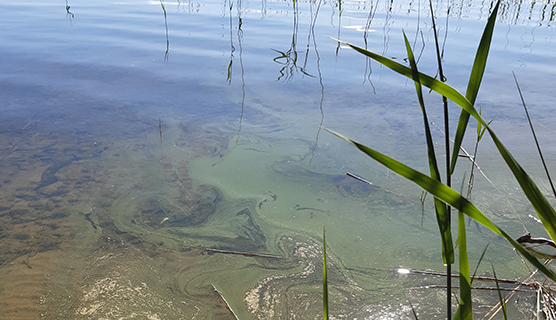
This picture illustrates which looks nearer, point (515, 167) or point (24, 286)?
point (515, 167)

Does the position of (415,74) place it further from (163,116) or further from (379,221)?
(163,116)

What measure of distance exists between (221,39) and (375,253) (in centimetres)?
342

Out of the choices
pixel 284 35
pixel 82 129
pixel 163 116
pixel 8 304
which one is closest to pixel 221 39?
pixel 284 35

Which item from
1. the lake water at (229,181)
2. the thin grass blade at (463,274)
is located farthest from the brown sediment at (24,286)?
the thin grass blade at (463,274)

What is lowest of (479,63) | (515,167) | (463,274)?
(463,274)

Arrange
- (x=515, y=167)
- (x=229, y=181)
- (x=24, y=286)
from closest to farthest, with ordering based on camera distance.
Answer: (x=515, y=167)
(x=24, y=286)
(x=229, y=181)

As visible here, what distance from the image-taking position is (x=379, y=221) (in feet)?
5.26

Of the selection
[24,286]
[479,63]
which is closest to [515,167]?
[479,63]

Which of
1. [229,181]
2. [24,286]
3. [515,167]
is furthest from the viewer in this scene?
[229,181]

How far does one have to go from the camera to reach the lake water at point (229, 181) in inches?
49.1

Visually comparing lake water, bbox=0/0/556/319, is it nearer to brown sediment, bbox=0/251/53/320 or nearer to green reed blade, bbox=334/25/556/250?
brown sediment, bbox=0/251/53/320

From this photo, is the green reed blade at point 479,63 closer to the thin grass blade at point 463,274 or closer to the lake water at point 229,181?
the thin grass blade at point 463,274

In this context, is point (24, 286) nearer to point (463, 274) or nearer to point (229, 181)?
point (229, 181)

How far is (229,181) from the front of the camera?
1.88 meters
